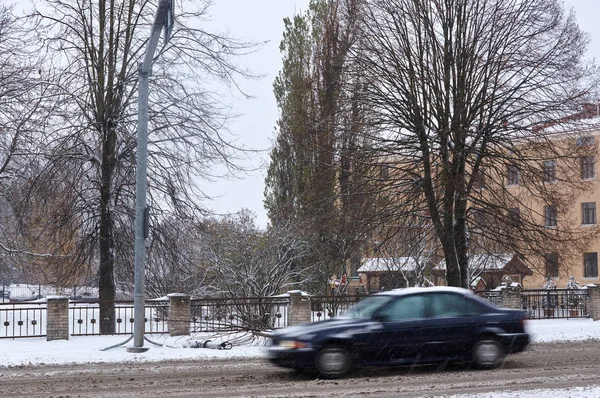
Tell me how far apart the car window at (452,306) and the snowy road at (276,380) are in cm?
102

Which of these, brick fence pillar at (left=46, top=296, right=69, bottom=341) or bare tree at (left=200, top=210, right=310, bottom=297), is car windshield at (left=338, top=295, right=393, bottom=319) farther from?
bare tree at (left=200, top=210, right=310, bottom=297)

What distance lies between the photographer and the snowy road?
10695 millimetres

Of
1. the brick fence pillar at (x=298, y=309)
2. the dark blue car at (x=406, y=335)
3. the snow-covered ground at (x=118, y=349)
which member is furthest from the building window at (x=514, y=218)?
the dark blue car at (x=406, y=335)

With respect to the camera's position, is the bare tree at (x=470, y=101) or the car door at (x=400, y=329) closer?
the car door at (x=400, y=329)

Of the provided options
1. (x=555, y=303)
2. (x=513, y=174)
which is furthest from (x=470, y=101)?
(x=555, y=303)

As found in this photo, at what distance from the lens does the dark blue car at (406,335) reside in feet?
40.1

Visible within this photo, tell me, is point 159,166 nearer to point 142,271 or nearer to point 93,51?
point 93,51

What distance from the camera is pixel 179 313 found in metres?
21.7

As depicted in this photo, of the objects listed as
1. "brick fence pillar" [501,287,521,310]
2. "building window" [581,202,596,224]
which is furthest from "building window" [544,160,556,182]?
"building window" [581,202,596,224]

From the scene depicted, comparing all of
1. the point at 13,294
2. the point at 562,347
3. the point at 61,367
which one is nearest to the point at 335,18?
the point at 562,347

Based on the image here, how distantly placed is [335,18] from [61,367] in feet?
90.0

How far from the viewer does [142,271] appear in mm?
16797

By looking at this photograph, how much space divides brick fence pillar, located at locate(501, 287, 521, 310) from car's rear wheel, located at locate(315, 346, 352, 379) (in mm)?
16472

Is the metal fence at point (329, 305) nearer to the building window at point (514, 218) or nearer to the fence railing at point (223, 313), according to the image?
the fence railing at point (223, 313)
